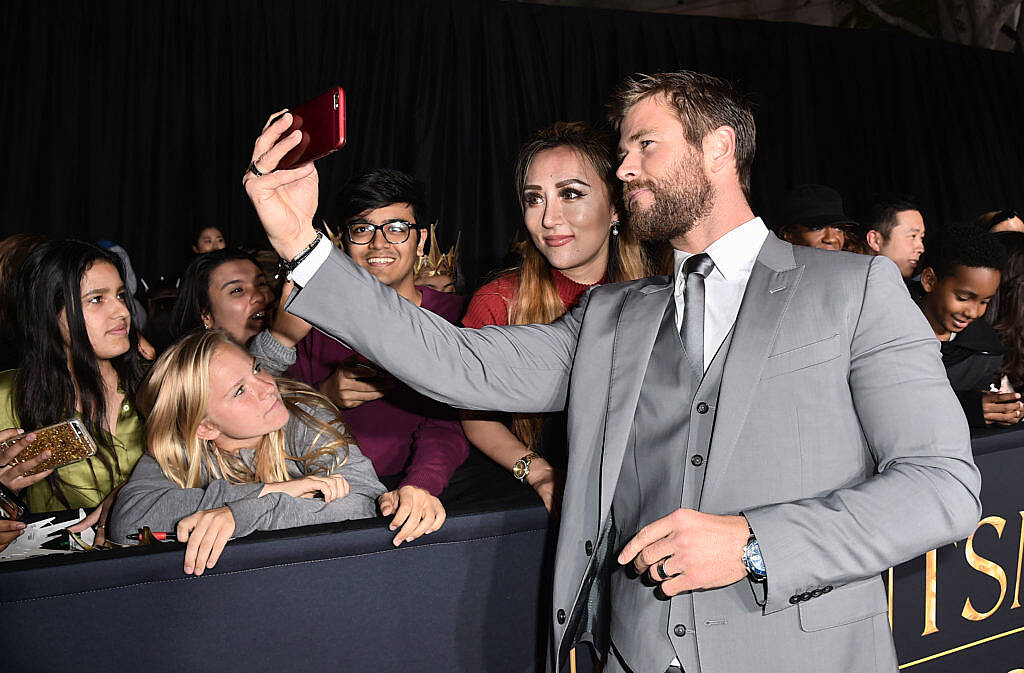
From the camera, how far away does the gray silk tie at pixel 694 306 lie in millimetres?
1417

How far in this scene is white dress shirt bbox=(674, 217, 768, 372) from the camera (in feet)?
4.76

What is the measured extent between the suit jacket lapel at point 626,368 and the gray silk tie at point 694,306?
5 cm

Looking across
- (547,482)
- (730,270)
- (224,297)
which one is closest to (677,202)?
(730,270)

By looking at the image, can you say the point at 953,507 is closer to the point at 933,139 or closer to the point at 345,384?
the point at 345,384

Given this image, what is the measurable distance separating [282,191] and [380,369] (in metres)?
1.09

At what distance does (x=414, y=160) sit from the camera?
6.43 meters

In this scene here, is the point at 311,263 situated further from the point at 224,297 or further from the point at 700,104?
the point at 224,297

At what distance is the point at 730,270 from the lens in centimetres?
147

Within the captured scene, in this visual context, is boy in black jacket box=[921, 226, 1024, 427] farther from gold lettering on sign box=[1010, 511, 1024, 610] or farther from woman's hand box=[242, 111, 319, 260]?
woman's hand box=[242, 111, 319, 260]

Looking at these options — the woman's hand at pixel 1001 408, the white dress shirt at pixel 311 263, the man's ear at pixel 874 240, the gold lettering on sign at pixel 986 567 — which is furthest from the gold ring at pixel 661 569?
the man's ear at pixel 874 240

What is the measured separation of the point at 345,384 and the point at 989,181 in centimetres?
876

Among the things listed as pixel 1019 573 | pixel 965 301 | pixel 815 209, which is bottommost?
pixel 1019 573

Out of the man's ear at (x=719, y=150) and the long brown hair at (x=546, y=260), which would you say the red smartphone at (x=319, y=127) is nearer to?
the man's ear at (x=719, y=150)

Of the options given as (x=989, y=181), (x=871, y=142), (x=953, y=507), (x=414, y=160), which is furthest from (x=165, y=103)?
(x=989, y=181)
